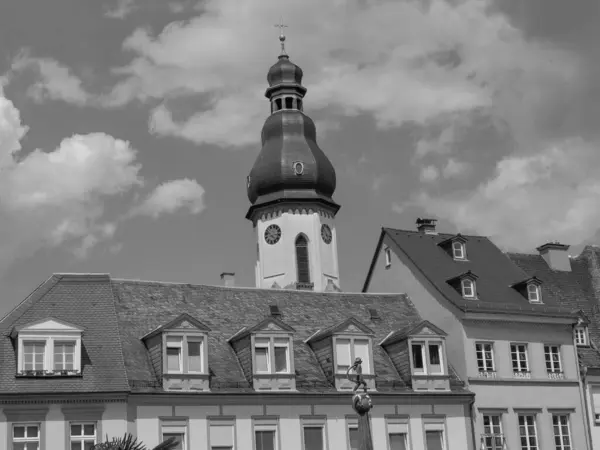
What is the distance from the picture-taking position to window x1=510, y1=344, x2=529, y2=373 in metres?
53.0

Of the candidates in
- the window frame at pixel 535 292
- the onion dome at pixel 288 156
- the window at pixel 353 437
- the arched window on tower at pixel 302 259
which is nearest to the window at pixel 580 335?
the window frame at pixel 535 292

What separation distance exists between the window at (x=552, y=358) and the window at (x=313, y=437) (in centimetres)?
1309

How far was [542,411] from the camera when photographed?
52594mm

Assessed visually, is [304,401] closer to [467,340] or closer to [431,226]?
[467,340]

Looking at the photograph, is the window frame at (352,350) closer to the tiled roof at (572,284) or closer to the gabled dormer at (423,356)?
the gabled dormer at (423,356)

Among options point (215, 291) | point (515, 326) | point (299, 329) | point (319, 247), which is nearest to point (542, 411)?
point (515, 326)

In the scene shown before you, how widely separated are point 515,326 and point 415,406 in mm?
7690

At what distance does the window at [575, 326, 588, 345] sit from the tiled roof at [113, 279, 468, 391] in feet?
28.6

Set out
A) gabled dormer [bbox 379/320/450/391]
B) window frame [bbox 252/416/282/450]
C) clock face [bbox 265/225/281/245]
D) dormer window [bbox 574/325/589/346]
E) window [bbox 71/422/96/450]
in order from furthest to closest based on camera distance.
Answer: clock face [bbox 265/225/281/245], dormer window [bbox 574/325/589/346], gabled dormer [bbox 379/320/450/391], window frame [bbox 252/416/282/450], window [bbox 71/422/96/450]

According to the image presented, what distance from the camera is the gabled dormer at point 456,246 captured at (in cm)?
5878

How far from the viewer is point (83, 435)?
43188mm

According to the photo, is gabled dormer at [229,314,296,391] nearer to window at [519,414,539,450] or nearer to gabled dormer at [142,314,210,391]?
gabled dormer at [142,314,210,391]

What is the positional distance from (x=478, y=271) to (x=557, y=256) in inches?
298

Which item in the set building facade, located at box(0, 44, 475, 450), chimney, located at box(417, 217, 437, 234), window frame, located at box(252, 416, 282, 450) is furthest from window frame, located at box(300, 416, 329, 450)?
chimney, located at box(417, 217, 437, 234)
